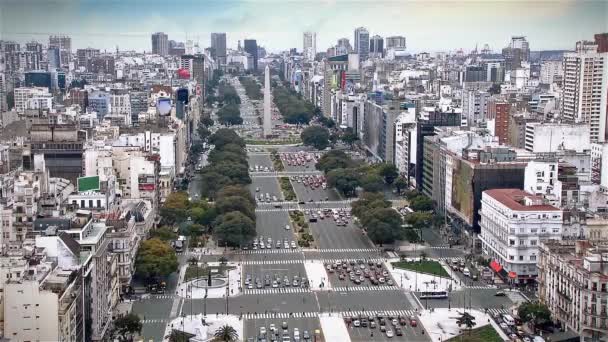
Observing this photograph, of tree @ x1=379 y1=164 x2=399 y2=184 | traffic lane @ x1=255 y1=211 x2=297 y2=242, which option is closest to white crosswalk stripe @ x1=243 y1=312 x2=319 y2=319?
traffic lane @ x1=255 y1=211 x2=297 y2=242

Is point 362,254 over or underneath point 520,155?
underneath

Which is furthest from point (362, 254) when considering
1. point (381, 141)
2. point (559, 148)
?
point (381, 141)

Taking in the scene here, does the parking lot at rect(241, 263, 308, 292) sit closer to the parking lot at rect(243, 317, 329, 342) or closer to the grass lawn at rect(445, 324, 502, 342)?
the parking lot at rect(243, 317, 329, 342)

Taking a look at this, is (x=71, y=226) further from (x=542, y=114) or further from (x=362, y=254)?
(x=542, y=114)

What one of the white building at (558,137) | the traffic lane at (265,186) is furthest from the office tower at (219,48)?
the white building at (558,137)

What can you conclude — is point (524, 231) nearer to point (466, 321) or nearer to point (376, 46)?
point (466, 321)

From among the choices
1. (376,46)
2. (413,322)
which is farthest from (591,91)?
(376,46)
